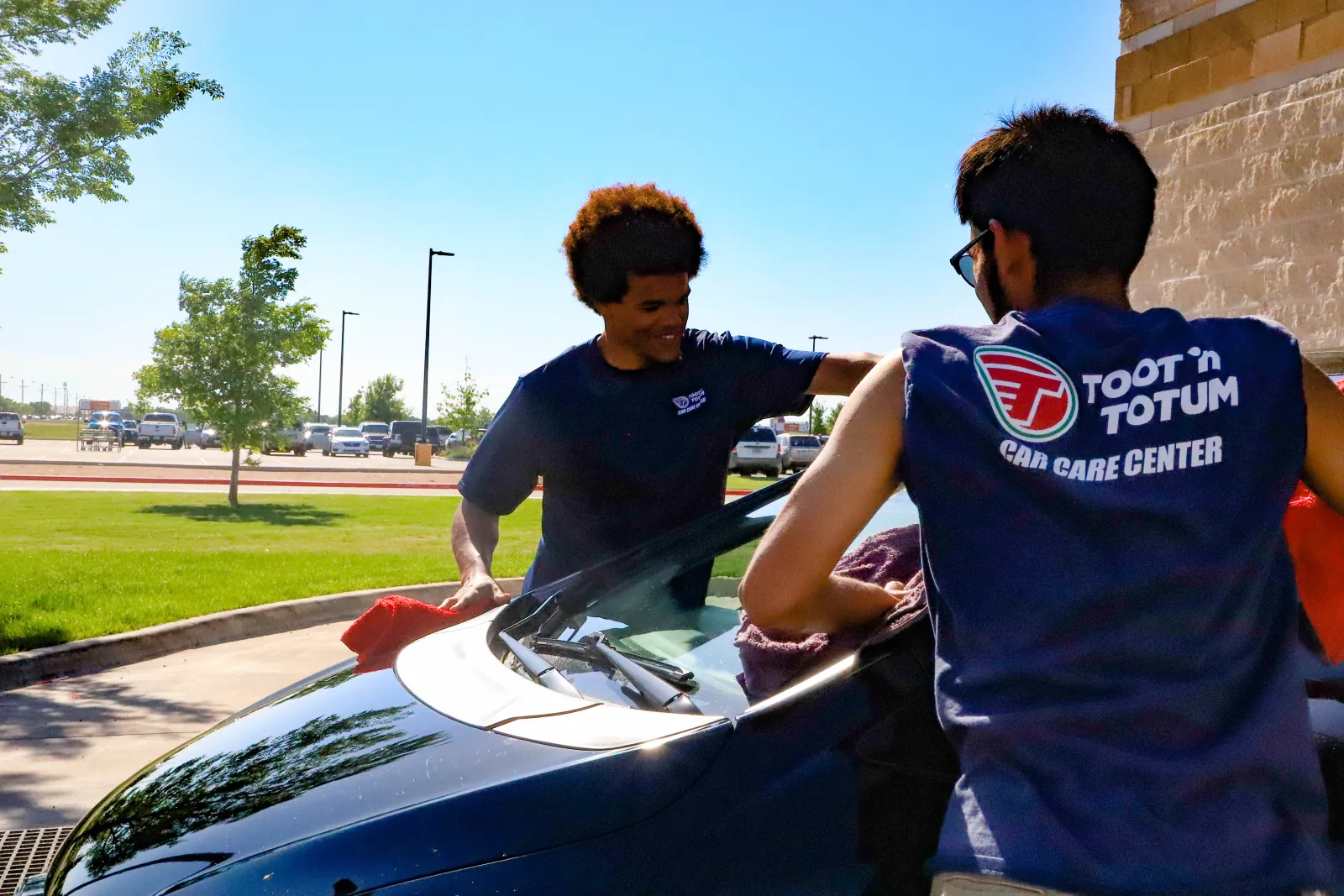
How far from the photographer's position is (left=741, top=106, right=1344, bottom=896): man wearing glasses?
3.79 feet

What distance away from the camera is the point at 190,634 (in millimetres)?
6848

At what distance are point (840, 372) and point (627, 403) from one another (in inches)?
23.9

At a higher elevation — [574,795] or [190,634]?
[574,795]

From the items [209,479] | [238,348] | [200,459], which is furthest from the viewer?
[200,459]

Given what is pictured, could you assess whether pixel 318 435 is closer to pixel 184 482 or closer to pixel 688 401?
pixel 184 482

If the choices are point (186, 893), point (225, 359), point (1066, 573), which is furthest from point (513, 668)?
point (225, 359)

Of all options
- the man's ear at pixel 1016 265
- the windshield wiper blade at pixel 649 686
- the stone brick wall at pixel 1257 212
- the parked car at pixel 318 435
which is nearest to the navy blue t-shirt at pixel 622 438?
the windshield wiper blade at pixel 649 686

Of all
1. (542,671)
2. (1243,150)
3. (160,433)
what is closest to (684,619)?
(542,671)

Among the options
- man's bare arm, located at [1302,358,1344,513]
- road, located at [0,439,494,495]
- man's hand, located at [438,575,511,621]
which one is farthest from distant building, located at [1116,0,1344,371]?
road, located at [0,439,494,495]

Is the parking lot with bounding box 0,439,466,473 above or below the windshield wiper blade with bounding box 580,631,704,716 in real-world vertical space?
below

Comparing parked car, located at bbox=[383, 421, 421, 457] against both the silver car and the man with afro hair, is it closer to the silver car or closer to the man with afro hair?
the silver car

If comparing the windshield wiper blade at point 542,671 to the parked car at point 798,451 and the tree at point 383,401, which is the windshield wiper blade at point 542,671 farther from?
the tree at point 383,401

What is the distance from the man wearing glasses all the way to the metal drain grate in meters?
2.57

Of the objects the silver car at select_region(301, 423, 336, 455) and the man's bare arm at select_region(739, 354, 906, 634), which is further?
the silver car at select_region(301, 423, 336, 455)
